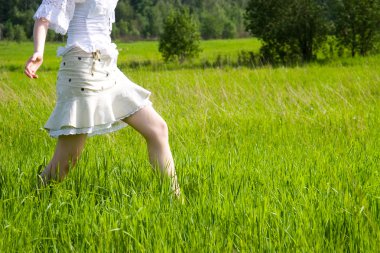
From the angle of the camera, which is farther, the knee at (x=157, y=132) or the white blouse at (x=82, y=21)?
the knee at (x=157, y=132)

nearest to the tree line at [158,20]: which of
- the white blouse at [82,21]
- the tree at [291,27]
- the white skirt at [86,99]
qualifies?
the tree at [291,27]

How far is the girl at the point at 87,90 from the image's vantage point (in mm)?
3010

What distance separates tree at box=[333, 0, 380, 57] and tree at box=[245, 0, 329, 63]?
841 mm

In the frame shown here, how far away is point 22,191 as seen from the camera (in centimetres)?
316

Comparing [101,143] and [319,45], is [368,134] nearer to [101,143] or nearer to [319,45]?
[101,143]

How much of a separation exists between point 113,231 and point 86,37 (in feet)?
3.67

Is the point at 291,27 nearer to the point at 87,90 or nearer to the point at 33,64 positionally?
the point at 87,90

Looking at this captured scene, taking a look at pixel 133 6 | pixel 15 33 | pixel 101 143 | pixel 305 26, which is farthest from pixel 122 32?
pixel 101 143

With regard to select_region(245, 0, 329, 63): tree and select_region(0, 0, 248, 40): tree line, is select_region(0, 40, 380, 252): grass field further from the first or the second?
select_region(0, 0, 248, 40): tree line

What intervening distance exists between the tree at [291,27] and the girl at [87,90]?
58.8ft

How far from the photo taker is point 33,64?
9.46 feet

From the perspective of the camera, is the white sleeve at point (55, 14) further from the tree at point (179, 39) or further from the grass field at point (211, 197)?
the tree at point (179, 39)

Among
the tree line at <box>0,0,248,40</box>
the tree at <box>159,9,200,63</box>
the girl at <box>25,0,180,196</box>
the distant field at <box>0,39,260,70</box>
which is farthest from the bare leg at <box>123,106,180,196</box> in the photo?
the tree line at <box>0,0,248,40</box>

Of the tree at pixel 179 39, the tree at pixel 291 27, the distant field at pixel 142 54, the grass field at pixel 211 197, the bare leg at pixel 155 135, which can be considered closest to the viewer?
the grass field at pixel 211 197
